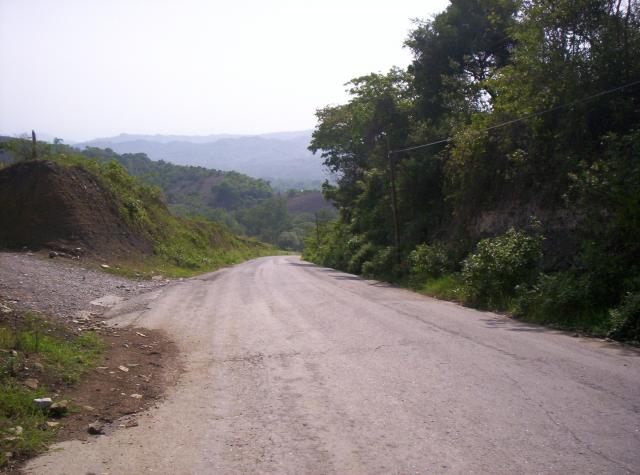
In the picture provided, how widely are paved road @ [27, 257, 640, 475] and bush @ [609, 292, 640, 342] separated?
63cm

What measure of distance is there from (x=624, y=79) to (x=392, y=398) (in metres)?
12.0

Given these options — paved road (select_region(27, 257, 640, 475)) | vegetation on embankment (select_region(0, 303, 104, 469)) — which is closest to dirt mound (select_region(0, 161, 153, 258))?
paved road (select_region(27, 257, 640, 475))

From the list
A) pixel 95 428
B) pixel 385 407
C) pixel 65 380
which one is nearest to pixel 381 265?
pixel 65 380

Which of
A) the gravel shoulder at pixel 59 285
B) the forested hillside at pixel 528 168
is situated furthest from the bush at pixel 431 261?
the gravel shoulder at pixel 59 285

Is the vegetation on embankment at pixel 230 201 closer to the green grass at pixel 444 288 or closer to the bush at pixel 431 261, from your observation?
the bush at pixel 431 261

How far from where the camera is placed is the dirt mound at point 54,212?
23422 millimetres

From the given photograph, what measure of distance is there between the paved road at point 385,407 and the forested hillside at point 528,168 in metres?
2.36

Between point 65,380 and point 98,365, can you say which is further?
point 98,365

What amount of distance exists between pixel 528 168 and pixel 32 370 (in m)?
15.0

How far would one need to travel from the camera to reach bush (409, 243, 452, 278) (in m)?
21.0

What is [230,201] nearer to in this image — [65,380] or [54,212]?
[54,212]

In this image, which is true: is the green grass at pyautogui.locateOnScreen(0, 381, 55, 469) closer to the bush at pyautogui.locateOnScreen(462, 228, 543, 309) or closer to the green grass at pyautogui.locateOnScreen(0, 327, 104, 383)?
the green grass at pyautogui.locateOnScreen(0, 327, 104, 383)

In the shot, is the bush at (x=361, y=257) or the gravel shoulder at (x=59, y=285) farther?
the bush at (x=361, y=257)

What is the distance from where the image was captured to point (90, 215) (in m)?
26.1
